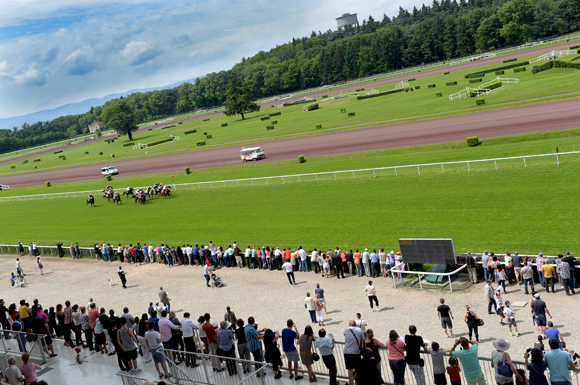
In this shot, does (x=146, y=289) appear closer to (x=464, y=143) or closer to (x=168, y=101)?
(x=464, y=143)

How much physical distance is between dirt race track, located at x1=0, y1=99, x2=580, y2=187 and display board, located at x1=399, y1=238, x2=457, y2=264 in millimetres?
21003

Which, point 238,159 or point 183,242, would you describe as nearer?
point 183,242

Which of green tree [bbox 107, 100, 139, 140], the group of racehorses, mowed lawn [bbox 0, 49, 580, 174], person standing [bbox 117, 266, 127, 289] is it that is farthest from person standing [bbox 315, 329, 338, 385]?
green tree [bbox 107, 100, 139, 140]

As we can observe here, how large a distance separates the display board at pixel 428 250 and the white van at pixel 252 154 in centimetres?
3343

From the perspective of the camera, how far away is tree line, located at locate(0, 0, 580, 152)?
102 meters

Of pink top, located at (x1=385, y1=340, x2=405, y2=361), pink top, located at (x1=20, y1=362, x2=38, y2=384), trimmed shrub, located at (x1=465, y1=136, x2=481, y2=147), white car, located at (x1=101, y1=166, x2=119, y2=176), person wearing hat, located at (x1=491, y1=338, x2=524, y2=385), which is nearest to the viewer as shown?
person wearing hat, located at (x1=491, y1=338, x2=524, y2=385)

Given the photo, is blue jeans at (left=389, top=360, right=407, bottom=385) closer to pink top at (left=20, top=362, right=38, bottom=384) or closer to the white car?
pink top at (left=20, top=362, right=38, bottom=384)

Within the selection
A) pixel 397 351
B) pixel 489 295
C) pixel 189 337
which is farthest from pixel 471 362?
pixel 189 337

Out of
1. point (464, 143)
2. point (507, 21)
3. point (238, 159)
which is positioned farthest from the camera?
point (507, 21)

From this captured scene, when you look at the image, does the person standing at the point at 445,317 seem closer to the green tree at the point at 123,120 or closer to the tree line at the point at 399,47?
the tree line at the point at 399,47

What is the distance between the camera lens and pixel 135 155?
79000 mm

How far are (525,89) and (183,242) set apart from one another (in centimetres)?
4042

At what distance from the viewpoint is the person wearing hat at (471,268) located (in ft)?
56.8

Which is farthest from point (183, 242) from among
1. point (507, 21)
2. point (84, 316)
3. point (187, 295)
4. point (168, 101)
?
point (168, 101)
